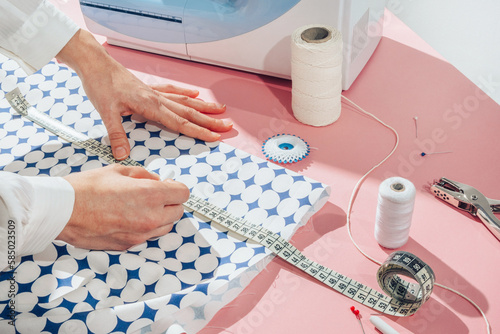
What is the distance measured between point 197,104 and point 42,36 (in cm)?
48

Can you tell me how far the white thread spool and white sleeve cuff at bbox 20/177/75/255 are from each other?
0.68 meters

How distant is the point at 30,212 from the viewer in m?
1.07

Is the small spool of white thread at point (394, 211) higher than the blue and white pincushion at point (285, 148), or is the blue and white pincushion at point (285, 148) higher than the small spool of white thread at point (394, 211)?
the small spool of white thread at point (394, 211)

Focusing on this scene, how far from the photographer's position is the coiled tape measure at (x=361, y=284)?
3.40ft

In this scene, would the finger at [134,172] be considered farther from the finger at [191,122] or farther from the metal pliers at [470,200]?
the metal pliers at [470,200]

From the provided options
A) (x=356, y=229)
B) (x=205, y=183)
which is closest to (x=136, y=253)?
(x=205, y=183)

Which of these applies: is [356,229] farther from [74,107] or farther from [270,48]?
[74,107]

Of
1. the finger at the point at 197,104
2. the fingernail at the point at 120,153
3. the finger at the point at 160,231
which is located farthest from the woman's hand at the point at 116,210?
the finger at the point at 197,104

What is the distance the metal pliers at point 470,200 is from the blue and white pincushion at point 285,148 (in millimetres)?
354

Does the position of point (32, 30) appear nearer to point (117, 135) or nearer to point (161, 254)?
point (117, 135)

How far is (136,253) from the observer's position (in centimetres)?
120

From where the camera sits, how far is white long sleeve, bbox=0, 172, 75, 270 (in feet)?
3.38

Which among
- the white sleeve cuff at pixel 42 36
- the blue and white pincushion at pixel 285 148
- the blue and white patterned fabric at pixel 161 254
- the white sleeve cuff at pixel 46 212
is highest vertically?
the white sleeve cuff at pixel 42 36

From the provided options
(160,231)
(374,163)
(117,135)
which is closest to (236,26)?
(117,135)
